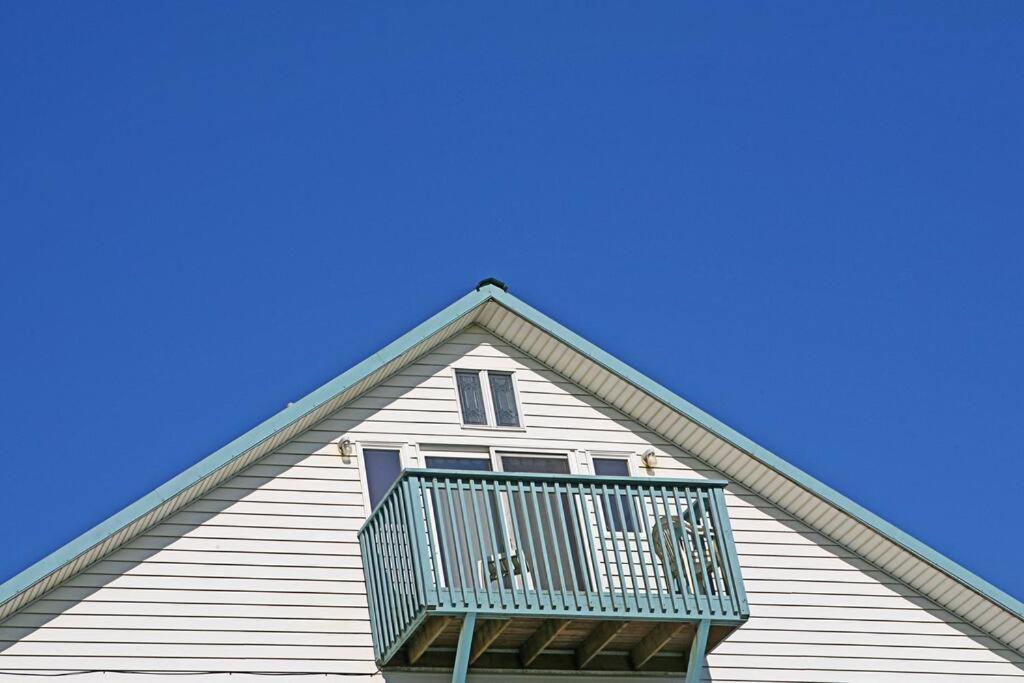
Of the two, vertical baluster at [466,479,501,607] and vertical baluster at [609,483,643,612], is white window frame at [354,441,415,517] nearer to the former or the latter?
vertical baluster at [466,479,501,607]

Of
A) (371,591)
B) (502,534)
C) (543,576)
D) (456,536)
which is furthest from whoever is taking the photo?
(371,591)

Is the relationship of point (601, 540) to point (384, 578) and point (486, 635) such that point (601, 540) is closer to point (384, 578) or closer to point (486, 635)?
point (486, 635)

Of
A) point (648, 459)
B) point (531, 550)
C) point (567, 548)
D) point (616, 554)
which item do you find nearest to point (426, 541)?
point (531, 550)

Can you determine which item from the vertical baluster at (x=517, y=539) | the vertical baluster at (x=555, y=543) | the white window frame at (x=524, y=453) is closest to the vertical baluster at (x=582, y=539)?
the vertical baluster at (x=555, y=543)

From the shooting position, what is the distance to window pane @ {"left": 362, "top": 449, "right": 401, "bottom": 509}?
65.3 ft

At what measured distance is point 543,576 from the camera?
18.6 metres

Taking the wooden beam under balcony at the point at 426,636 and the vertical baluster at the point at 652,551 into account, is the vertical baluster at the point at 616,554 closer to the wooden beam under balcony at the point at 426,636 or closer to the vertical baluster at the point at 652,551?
the vertical baluster at the point at 652,551

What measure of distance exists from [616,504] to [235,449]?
4161 millimetres

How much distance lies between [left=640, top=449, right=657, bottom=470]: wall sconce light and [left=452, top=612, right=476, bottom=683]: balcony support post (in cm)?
404

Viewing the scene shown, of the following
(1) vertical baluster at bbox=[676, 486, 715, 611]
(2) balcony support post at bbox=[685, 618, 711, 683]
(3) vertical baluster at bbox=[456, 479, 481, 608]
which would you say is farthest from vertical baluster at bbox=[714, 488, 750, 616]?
(3) vertical baluster at bbox=[456, 479, 481, 608]

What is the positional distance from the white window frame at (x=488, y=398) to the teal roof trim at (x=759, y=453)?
2.60 ft

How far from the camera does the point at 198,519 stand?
1888cm

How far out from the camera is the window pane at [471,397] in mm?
20703

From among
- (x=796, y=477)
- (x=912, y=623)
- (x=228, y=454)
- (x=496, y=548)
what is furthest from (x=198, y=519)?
(x=912, y=623)
